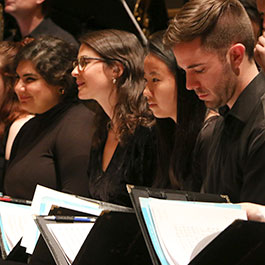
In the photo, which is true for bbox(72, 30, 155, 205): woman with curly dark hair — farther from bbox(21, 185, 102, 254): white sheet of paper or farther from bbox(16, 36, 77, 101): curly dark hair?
bbox(21, 185, 102, 254): white sheet of paper

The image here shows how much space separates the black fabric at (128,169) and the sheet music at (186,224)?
1233mm

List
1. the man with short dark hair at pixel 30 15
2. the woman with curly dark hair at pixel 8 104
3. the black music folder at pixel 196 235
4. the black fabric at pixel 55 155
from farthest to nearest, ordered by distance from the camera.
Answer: the man with short dark hair at pixel 30 15 < the woman with curly dark hair at pixel 8 104 < the black fabric at pixel 55 155 < the black music folder at pixel 196 235

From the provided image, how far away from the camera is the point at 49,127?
3.09m

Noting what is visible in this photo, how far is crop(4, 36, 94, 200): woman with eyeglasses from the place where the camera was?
289 centimetres

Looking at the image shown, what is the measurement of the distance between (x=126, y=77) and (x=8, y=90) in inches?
38.3

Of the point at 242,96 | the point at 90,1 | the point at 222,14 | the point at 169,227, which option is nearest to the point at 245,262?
the point at 169,227

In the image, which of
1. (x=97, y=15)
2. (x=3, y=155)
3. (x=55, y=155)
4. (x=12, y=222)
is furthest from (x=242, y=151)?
(x=97, y=15)

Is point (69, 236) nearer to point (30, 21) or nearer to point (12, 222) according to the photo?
point (12, 222)

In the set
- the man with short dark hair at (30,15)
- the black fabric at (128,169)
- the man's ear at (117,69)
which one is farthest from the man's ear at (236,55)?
the man with short dark hair at (30,15)

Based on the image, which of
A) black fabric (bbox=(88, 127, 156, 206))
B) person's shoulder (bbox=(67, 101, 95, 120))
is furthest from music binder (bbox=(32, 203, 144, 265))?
person's shoulder (bbox=(67, 101, 95, 120))

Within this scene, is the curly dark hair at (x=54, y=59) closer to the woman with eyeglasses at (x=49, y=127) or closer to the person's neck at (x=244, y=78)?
the woman with eyeglasses at (x=49, y=127)

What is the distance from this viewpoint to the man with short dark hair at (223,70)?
6.01ft

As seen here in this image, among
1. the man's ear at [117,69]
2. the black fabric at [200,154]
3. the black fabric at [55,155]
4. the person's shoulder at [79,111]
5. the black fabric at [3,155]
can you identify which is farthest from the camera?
the black fabric at [3,155]

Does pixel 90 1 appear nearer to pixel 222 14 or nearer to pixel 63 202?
pixel 222 14
